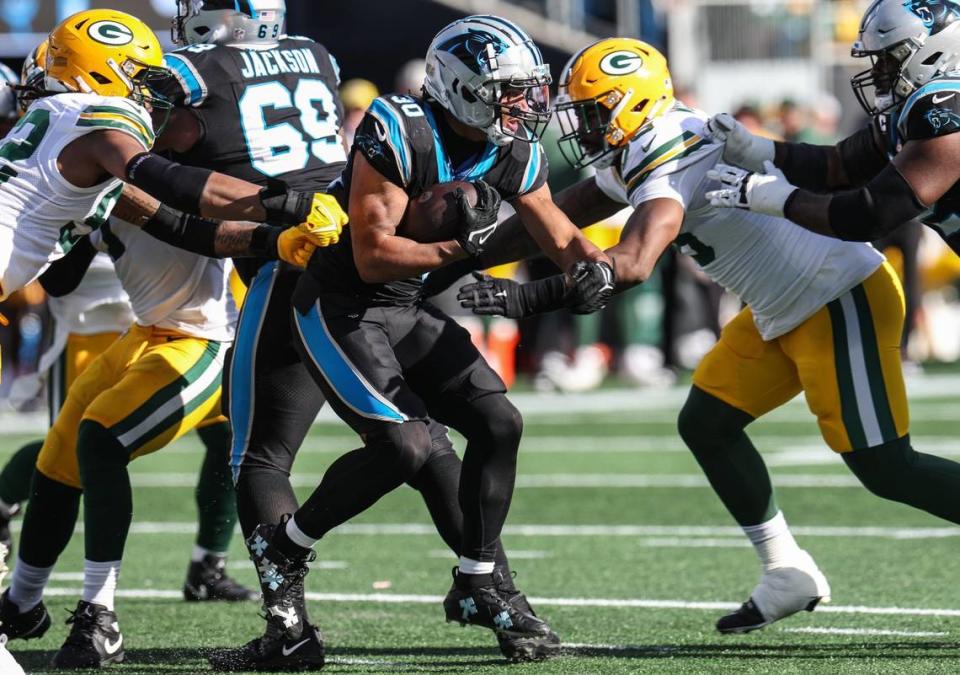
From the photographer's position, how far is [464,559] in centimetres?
468

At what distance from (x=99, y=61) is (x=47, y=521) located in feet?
4.62

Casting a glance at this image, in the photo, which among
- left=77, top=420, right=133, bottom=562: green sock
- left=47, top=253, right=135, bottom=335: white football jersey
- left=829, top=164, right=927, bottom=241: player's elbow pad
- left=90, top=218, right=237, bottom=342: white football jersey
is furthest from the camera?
left=47, top=253, right=135, bottom=335: white football jersey

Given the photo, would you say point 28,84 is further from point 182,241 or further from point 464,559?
point 464,559

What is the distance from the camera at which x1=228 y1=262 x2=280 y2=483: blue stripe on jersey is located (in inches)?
187

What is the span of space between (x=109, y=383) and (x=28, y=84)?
950mm

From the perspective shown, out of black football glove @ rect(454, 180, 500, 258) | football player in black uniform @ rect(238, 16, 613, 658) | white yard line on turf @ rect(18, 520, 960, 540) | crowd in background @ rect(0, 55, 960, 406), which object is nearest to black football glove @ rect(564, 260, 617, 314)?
football player in black uniform @ rect(238, 16, 613, 658)

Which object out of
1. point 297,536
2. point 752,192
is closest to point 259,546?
point 297,536

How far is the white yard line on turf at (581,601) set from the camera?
523cm

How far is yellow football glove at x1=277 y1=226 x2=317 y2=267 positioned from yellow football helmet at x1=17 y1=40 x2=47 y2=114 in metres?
0.90

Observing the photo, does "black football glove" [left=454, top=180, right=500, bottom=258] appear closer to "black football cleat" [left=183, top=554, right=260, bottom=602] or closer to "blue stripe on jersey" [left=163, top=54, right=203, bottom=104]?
"blue stripe on jersey" [left=163, top=54, right=203, bottom=104]

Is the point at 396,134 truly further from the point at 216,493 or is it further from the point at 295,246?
the point at 216,493

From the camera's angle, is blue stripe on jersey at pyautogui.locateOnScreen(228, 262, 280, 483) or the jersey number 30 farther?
the jersey number 30

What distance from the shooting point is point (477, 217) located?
4.27 metres

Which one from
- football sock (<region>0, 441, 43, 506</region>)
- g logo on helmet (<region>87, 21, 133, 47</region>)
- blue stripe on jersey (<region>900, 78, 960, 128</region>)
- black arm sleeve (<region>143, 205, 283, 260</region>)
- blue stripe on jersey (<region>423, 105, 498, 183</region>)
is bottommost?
football sock (<region>0, 441, 43, 506</region>)
